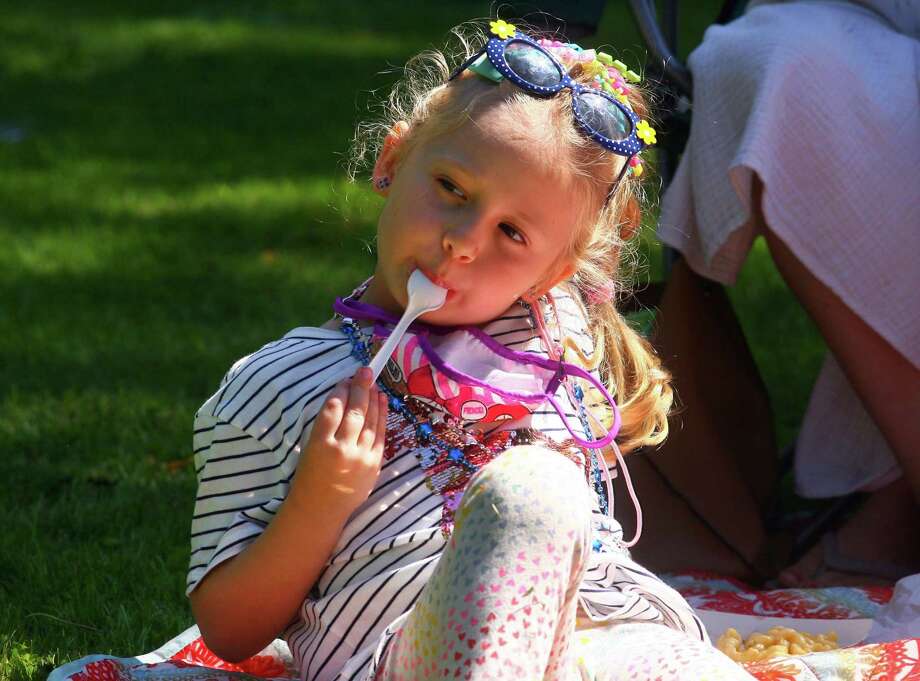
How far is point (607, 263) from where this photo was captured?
188 centimetres

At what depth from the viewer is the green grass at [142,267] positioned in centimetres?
228

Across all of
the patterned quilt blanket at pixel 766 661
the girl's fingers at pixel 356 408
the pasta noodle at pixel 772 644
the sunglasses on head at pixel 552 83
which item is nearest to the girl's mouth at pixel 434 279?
the girl's fingers at pixel 356 408

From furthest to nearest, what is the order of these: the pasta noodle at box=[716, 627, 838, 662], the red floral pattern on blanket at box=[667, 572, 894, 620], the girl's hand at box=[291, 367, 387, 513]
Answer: the red floral pattern on blanket at box=[667, 572, 894, 620], the pasta noodle at box=[716, 627, 838, 662], the girl's hand at box=[291, 367, 387, 513]

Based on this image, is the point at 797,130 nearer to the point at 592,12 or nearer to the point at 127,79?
the point at 592,12

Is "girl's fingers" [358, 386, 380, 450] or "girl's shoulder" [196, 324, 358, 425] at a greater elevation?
"girl's fingers" [358, 386, 380, 450]

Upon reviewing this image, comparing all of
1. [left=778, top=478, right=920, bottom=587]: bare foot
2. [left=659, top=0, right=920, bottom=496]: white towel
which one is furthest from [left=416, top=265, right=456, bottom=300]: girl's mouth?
[left=778, top=478, right=920, bottom=587]: bare foot

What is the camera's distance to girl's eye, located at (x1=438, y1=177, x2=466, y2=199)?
1600mm

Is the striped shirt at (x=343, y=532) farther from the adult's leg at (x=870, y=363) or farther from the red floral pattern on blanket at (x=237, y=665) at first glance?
the adult's leg at (x=870, y=363)

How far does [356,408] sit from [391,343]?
10 cm

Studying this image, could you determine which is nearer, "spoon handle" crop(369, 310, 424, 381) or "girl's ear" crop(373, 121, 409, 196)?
"spoon handle" crop(369, 310, 424, 381)

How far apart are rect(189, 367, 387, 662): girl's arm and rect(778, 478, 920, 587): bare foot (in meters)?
1.22

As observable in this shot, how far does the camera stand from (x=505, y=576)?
1.31m

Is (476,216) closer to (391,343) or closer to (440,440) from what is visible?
(391,343)

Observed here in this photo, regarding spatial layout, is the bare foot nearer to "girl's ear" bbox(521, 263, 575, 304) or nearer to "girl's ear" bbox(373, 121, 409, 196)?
"girl's ear" bbox(521, 263, 575, 304)
